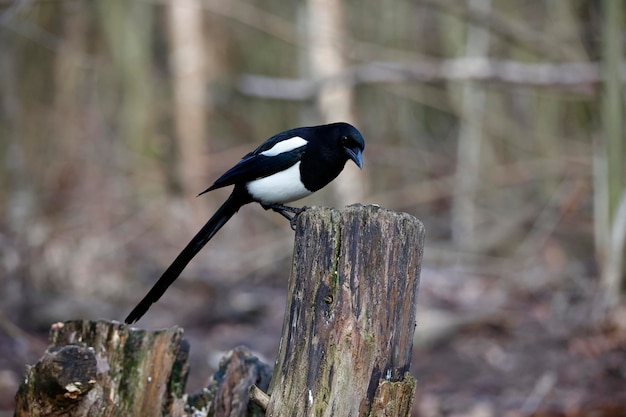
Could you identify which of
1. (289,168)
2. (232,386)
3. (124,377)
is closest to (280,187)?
(289,168)

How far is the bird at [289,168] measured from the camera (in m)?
3.50

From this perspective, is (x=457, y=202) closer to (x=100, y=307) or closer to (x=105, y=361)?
(x=100, y=307)

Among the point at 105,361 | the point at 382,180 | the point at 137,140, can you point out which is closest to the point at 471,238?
the point at 382,180

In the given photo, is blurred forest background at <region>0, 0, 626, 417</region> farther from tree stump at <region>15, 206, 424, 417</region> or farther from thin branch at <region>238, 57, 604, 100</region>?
tree stump at <region>15, 206, 424, 417</region>

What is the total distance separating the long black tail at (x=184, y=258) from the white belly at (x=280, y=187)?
0.09 meters

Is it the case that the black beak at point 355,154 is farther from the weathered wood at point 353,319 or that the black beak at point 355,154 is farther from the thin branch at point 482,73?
the thin branch at point 482,73

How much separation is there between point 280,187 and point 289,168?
0.10m

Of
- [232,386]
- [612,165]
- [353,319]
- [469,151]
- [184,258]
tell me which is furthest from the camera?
[469,151]

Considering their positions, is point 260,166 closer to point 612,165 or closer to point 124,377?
point 124,377

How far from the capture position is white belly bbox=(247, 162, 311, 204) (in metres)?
3.64

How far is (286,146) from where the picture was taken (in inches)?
145

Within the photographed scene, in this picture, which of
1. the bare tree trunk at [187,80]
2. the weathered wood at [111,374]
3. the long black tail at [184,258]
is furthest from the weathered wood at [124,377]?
the bare tree trunk at [187,80]

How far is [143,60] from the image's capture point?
38.4 feet

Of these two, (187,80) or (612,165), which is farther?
(187,80)
